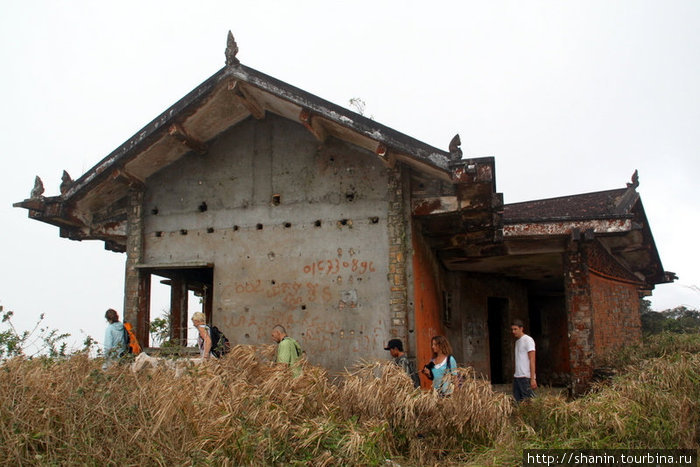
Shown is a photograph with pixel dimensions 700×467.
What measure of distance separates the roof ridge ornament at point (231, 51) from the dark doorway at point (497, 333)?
A: 352 inches

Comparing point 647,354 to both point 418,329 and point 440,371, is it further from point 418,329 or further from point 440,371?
point 440,371

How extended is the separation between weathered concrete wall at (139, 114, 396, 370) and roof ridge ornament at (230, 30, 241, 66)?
4.14 ft

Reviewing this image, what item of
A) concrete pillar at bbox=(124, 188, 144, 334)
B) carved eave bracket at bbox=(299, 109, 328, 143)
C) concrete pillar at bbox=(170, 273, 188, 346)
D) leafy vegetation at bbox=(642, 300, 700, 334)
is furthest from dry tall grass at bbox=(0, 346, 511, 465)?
leafy vegetation at bbox=(642, 300, 700, 334)

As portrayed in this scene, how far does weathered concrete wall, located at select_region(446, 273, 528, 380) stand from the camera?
554 inches

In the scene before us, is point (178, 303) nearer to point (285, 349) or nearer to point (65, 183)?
point (65, 183)

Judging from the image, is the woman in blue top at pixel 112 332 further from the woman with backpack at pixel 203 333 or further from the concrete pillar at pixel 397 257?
the concrete pillar at pixel 397 257

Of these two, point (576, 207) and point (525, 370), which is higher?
point (576, 207)

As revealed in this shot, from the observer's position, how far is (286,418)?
245 inches

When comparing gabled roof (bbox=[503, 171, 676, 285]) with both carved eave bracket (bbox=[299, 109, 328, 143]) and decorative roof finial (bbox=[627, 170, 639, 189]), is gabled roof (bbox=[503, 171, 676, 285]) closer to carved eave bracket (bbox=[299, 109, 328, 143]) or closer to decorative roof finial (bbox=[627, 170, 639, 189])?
decorative roof finial (bbox=[627, 170, 639, 189])

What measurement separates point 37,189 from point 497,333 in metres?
11.4

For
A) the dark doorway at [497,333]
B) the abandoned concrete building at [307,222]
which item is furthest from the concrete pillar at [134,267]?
the dark doorway at [497,333]

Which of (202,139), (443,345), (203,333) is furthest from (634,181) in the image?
(203,333)

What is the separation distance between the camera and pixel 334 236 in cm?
991

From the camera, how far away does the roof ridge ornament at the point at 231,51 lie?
9.84 metres
